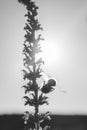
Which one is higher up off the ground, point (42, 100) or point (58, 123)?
point (58, 123)

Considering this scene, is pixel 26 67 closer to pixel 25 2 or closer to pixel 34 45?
pixel 34 45

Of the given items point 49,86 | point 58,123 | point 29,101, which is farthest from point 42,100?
point 58,123

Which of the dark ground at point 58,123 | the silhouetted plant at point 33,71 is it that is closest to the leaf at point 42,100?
the silhouetted plant at point 33,71

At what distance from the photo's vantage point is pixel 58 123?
9219 cm

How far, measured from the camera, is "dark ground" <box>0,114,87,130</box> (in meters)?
92.1

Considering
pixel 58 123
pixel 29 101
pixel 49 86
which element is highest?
pixel 49 86

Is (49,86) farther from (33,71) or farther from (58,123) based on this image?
(58,123)

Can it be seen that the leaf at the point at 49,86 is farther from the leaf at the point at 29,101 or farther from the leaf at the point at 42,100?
the leaf at the point at 29,101

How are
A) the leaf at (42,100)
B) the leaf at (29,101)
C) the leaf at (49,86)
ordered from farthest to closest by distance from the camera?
the leaf at (42,100)
the leaf at (29,101)
the leaf at (49,86)

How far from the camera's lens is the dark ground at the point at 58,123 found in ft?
302

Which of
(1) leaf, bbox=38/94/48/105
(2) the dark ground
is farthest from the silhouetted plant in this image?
(2) the dark ground

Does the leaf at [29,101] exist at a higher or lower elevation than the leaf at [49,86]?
lower

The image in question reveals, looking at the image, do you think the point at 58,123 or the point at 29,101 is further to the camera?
the point at 58,123

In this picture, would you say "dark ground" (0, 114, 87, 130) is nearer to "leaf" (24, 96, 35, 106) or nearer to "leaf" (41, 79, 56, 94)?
"leaf" (24, 96, 35, 106)
